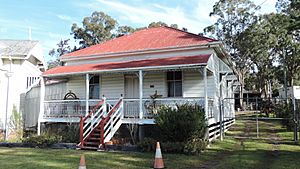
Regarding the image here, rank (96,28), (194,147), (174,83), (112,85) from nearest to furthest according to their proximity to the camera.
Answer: (194,147), (174,83), (112,85), (96,28)

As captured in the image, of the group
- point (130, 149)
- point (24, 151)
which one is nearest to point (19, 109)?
point (24, 151)

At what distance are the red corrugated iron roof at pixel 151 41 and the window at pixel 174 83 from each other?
5.51ft

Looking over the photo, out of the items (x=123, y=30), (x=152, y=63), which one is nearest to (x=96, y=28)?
(x=123, y=30)

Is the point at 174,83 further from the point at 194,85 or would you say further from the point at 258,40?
the point at 258,40

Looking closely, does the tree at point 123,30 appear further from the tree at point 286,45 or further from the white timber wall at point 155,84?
the white timber wall at point 155,84

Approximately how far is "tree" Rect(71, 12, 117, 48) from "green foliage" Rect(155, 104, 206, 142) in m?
37.0

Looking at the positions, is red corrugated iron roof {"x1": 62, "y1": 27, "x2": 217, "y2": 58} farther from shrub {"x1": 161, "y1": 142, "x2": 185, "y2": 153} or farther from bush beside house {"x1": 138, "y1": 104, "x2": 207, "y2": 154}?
shrub {"x1": 161, "y1": 142, "x2": 185, "y2": 153}

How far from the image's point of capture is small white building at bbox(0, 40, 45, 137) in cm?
1639

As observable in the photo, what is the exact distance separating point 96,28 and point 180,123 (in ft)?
125

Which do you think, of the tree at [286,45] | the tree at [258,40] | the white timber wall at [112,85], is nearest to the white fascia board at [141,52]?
the white timber wall at [112,85]

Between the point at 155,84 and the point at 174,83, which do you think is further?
the point at 155,84

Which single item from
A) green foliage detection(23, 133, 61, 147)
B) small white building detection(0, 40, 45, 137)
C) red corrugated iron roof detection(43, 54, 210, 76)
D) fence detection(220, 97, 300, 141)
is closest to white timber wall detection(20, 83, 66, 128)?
small white building detection(0, 40, 45, 137)

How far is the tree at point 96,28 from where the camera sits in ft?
155

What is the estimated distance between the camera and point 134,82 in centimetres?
1752
